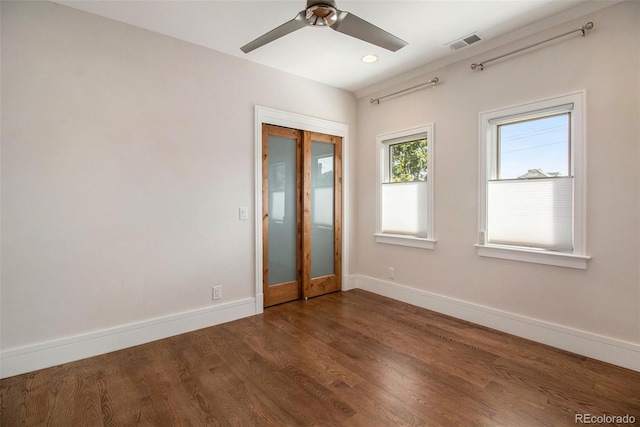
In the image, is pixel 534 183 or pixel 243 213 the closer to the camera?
pixel 534 183

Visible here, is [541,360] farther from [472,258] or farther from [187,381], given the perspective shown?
[187,381]

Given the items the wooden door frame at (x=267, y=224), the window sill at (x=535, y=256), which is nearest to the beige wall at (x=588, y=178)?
the window sill at (x=535, y=256)

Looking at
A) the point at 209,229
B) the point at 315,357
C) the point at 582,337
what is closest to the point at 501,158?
the point at 582,337

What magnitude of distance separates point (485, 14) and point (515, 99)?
790mm

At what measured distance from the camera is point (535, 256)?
2.76m

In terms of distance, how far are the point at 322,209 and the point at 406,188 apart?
3.61 ft

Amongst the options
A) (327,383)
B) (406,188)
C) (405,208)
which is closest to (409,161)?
(406,188)

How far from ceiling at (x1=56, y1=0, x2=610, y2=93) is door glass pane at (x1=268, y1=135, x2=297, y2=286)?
0.99 metres

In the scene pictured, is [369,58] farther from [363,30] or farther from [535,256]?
[535,256]

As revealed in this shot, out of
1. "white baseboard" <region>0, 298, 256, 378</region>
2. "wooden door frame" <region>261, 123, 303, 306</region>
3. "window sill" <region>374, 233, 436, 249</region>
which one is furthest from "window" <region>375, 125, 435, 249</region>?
"white baseboard" <region>0, 298, 256, 378</region>

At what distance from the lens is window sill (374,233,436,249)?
11.8ft

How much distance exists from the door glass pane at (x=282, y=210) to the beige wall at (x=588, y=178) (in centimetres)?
136

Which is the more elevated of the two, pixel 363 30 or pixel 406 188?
pixel 363 30

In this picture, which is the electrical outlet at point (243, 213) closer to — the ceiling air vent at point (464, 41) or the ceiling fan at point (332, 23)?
the ceiling fan at point (332, 23)
